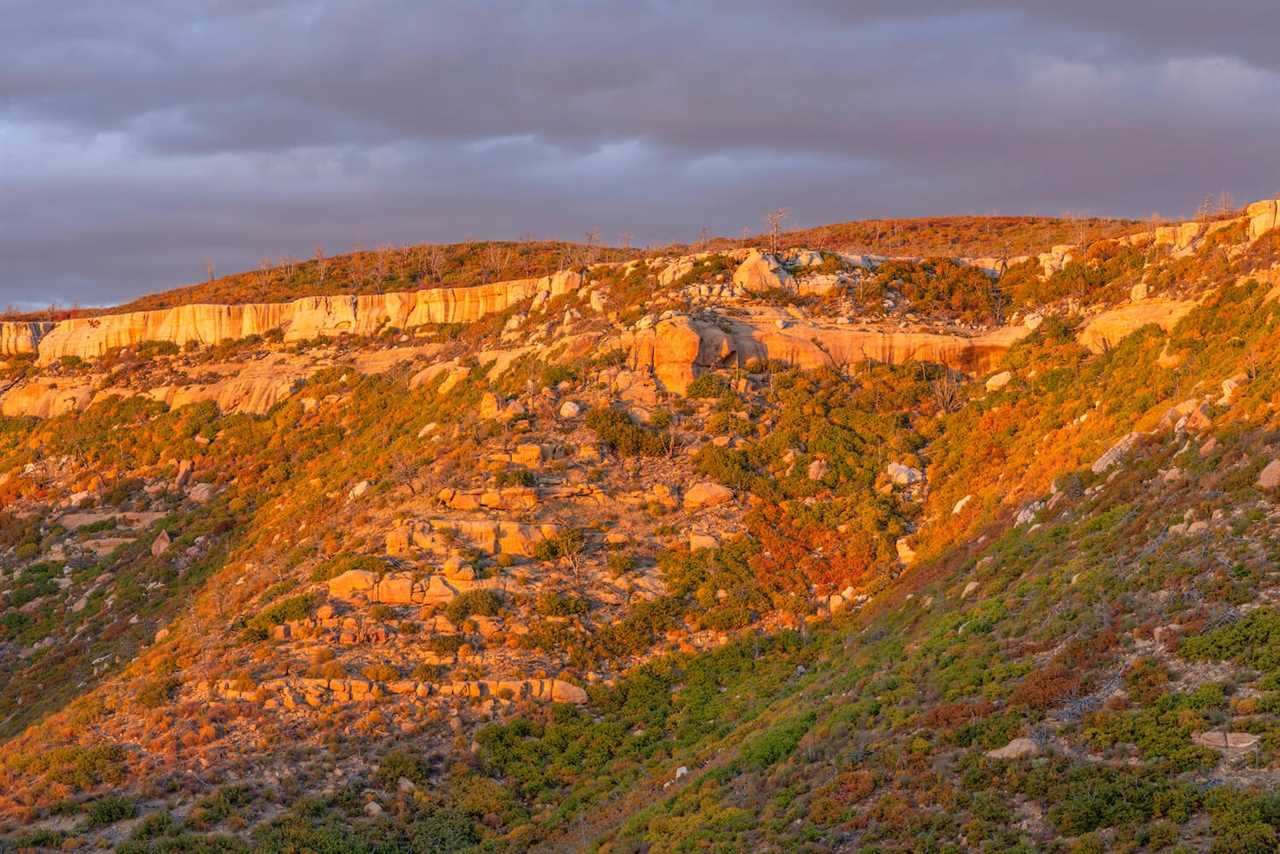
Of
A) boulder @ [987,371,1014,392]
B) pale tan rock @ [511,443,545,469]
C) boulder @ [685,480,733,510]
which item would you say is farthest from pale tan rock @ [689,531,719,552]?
boulder @ [987,371,1014,392]

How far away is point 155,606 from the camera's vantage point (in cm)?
3538

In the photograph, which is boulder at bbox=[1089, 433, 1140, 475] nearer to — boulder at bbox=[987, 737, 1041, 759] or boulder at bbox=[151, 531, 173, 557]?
boulder at bbox=[987, 737, 1041, 759]

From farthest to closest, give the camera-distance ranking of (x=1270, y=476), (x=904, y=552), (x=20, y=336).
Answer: (x=20, y=336)
(x=904, y=552)
(x=1270, y=476)

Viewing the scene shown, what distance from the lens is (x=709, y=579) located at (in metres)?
28.5

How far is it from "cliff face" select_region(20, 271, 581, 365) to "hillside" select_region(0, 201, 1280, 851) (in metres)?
6.04

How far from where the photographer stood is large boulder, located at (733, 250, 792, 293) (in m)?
43.5

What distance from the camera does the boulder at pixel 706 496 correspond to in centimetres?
3153

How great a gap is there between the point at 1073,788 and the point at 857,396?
2452 cm

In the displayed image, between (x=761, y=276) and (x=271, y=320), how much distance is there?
30.9 m

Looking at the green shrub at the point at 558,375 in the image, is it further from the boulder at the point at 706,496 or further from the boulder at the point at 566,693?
the boulder at the point at 566,693

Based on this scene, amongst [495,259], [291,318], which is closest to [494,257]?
[495,259]

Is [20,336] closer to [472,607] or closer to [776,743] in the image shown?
[472,607]

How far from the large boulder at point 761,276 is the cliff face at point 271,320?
1201cm

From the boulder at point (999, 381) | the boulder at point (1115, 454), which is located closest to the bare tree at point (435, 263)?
the boulder at point (999, 381)
